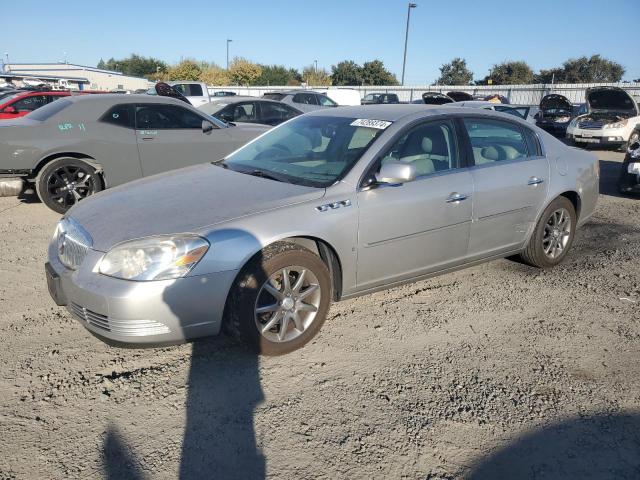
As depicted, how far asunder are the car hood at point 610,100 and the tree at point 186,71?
53896mm

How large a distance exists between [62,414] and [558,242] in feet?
14.5

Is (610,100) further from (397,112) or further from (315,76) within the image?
(315,76)

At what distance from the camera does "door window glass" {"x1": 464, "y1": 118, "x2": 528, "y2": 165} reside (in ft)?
13.9

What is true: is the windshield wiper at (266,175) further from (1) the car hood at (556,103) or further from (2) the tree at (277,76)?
(2) the tree at (277,76)

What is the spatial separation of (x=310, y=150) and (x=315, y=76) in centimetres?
7294

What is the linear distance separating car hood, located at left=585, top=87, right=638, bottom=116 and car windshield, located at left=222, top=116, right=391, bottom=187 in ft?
44.4

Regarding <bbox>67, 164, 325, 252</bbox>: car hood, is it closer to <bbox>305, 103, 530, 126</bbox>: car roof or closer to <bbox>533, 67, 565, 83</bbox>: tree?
<bbox>305, 103, 530, 126</bbox>: car roof

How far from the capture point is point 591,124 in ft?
47.2

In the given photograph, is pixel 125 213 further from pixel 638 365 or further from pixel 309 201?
pixel 638 365

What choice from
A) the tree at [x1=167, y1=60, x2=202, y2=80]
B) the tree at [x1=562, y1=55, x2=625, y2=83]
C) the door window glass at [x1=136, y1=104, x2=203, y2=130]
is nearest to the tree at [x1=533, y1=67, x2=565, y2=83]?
the tree at [x1=562, y1=55, x2=625, y2=83]

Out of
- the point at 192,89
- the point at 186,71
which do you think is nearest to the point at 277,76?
the point at 186,71

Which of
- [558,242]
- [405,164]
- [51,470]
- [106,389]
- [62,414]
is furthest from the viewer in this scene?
[558,242]

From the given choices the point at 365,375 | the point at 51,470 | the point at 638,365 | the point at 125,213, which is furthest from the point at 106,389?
the point at 638,365

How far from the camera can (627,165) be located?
8.05 metres
